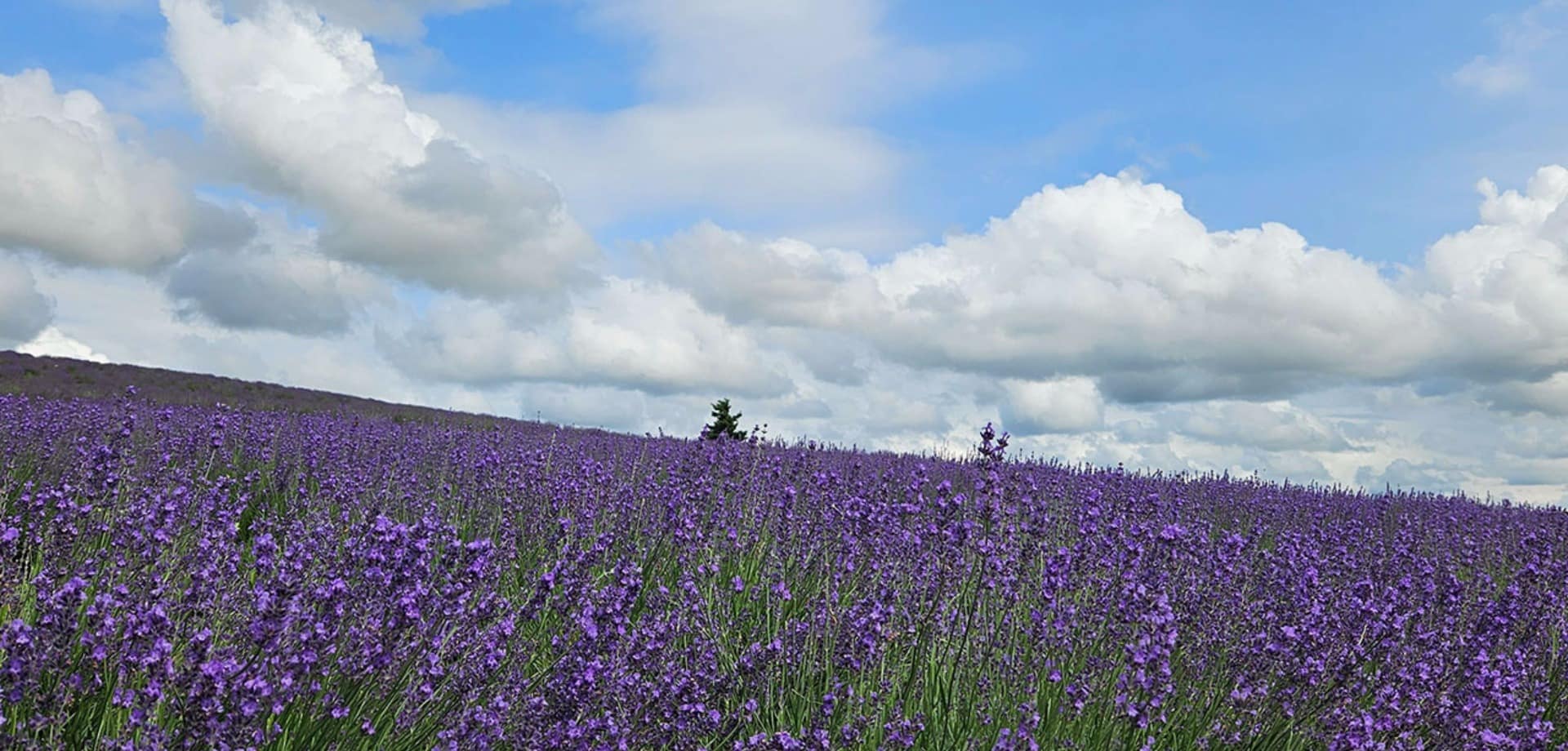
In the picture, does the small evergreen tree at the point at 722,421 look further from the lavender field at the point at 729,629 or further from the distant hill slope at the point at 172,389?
the lavender field at the point at 729,629

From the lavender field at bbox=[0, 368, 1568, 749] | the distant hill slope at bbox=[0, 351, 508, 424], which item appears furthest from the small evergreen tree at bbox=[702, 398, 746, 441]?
the lavender field at bbox=[0, 368, 1568, 749]

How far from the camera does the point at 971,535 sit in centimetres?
368

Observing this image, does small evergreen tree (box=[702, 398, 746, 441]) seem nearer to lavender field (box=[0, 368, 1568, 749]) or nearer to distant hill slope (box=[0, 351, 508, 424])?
distant hill slope (box=[0, 351, 508, 424])

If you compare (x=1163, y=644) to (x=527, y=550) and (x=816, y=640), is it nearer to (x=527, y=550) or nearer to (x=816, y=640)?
(x=816, y=640)

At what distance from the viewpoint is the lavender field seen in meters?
2.83

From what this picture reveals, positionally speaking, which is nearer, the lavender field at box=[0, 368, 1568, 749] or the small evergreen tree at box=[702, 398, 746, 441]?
the lavender field at box=[0, 368, 1568, 749]

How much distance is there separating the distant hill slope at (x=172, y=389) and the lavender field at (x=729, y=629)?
11.5m

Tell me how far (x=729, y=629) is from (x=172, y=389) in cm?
1880

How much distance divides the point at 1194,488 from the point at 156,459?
9.89 m

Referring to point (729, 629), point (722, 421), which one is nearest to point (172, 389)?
point (722, 421)

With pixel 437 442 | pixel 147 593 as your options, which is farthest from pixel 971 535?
pixel 437 442

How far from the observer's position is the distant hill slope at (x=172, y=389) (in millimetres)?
17125

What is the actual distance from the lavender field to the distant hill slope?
11490 millimetres

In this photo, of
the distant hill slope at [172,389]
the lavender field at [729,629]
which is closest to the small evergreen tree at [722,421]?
the distant hill slope at [172,389]
